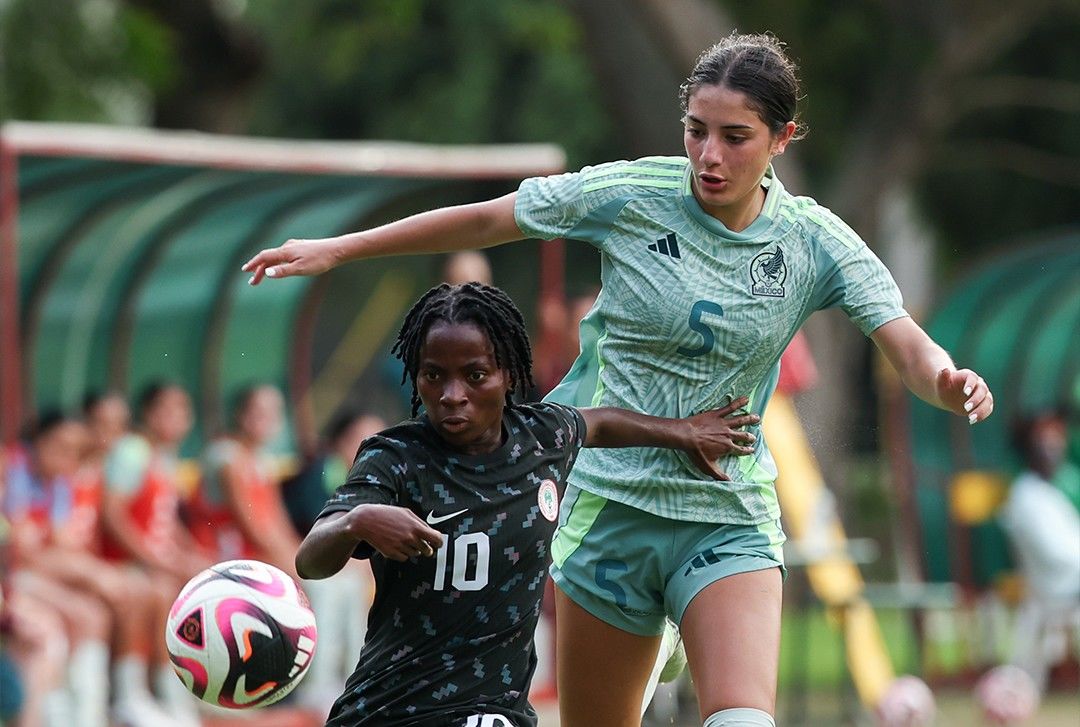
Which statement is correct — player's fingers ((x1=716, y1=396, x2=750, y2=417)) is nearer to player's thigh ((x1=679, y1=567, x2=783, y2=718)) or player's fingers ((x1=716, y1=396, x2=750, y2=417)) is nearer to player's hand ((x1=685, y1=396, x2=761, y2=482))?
player's hand ((x1=685, y1=396, x2=761, y2=482))

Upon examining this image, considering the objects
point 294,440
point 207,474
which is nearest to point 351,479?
point 207,474

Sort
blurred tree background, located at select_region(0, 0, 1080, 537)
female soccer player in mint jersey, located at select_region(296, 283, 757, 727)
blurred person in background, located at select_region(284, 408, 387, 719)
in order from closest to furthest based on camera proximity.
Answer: female soccer player in mint jersey, located at select_region(296, 283, 757, 727)
blurred person in background, located at select_region(284, 408, 387, 719)
blurred tree background, located at select_region(0, 0, 1080, 537)

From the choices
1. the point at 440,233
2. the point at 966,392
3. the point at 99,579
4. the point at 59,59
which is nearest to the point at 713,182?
the point at 440,233

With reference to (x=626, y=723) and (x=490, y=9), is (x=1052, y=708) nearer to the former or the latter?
(x=626, y=723)

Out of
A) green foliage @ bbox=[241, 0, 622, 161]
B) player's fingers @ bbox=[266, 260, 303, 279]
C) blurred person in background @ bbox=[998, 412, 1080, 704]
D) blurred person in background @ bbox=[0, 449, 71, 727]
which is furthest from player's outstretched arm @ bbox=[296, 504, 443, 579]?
green foliage @ bbox=[241, 0, 622, 161]

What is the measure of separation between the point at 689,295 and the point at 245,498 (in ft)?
20.3

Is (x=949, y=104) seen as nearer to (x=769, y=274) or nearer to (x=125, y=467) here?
(x=125, y=467)

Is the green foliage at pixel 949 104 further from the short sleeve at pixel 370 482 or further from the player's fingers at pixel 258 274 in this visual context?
the short sleeve at pixel 370 482

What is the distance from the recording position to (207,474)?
11320mm

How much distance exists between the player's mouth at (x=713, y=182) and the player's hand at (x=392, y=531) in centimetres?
136

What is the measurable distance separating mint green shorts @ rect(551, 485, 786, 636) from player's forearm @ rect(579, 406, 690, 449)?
0.24 metres

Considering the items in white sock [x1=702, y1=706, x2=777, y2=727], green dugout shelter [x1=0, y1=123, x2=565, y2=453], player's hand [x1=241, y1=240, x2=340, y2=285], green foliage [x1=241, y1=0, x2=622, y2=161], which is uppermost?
green foliage [x1=241, y1=0, x2=622, y2=161]

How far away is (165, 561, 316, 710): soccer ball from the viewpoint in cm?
466

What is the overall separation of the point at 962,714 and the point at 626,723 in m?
7.96
